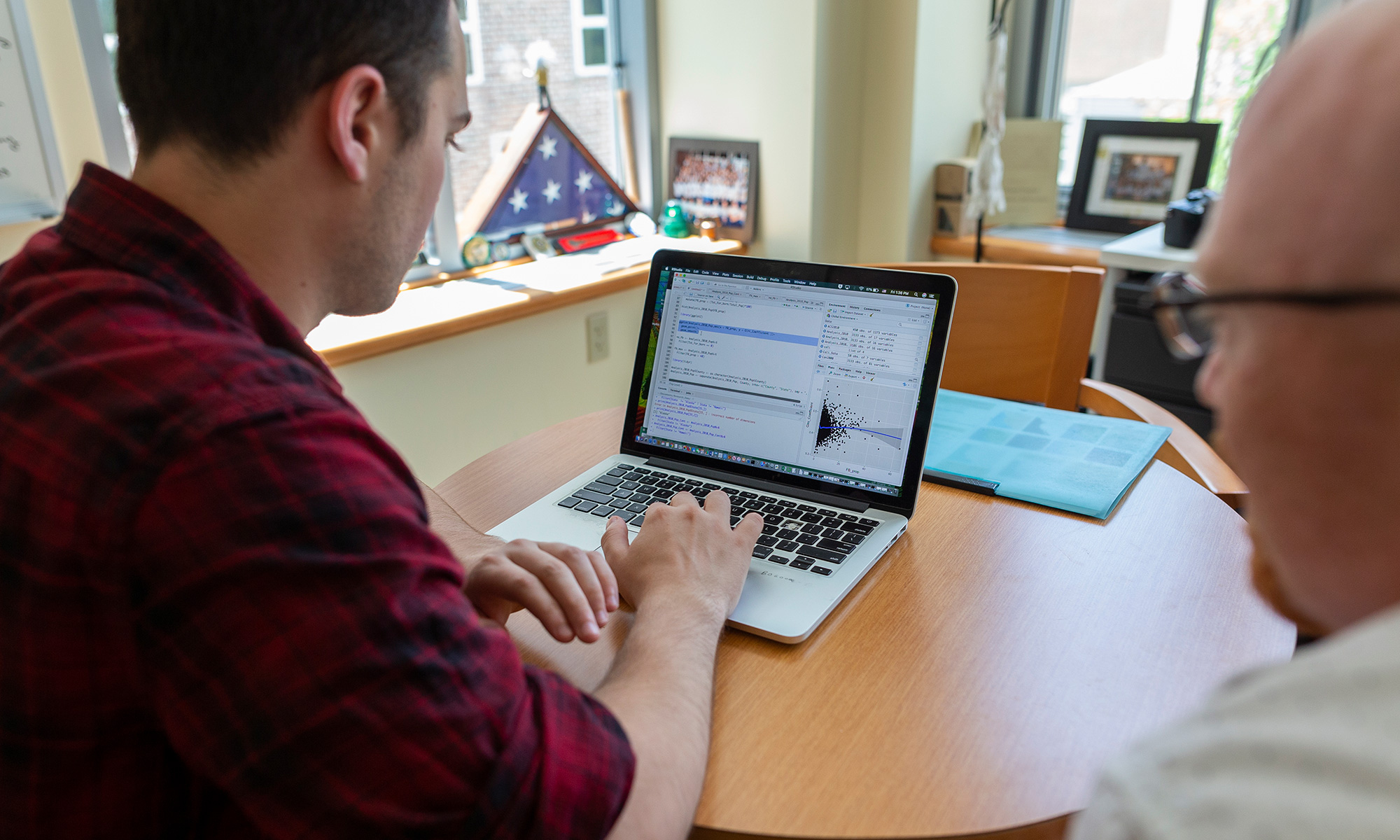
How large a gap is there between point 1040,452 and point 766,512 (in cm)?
41

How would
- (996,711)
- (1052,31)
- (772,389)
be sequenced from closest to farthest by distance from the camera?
(996,711)
(772,389)
(1052,31)

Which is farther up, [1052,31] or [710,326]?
[1052,31]

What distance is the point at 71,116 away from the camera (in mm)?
1741

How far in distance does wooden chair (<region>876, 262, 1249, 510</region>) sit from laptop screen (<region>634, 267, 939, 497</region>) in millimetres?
541

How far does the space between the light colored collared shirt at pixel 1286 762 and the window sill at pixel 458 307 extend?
1702 mm

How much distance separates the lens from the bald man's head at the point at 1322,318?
354 millimetres

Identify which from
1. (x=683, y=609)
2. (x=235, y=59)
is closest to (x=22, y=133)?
(x=235, y=59)

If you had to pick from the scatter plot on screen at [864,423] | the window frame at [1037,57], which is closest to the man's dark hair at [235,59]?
the scatter plot on screen at [864,423]

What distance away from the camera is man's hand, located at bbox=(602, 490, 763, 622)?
83 centimetres

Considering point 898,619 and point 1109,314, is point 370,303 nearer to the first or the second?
point 898,619

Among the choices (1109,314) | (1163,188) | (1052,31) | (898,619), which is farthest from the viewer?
(1052,31)

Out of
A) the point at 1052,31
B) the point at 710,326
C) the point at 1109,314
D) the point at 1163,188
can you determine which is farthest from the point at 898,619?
the point at 1052,31

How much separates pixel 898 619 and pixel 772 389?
1.03ft

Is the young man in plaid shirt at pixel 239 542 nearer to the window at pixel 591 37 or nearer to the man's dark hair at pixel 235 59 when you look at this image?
the man's dark hair at pixel 235 59
